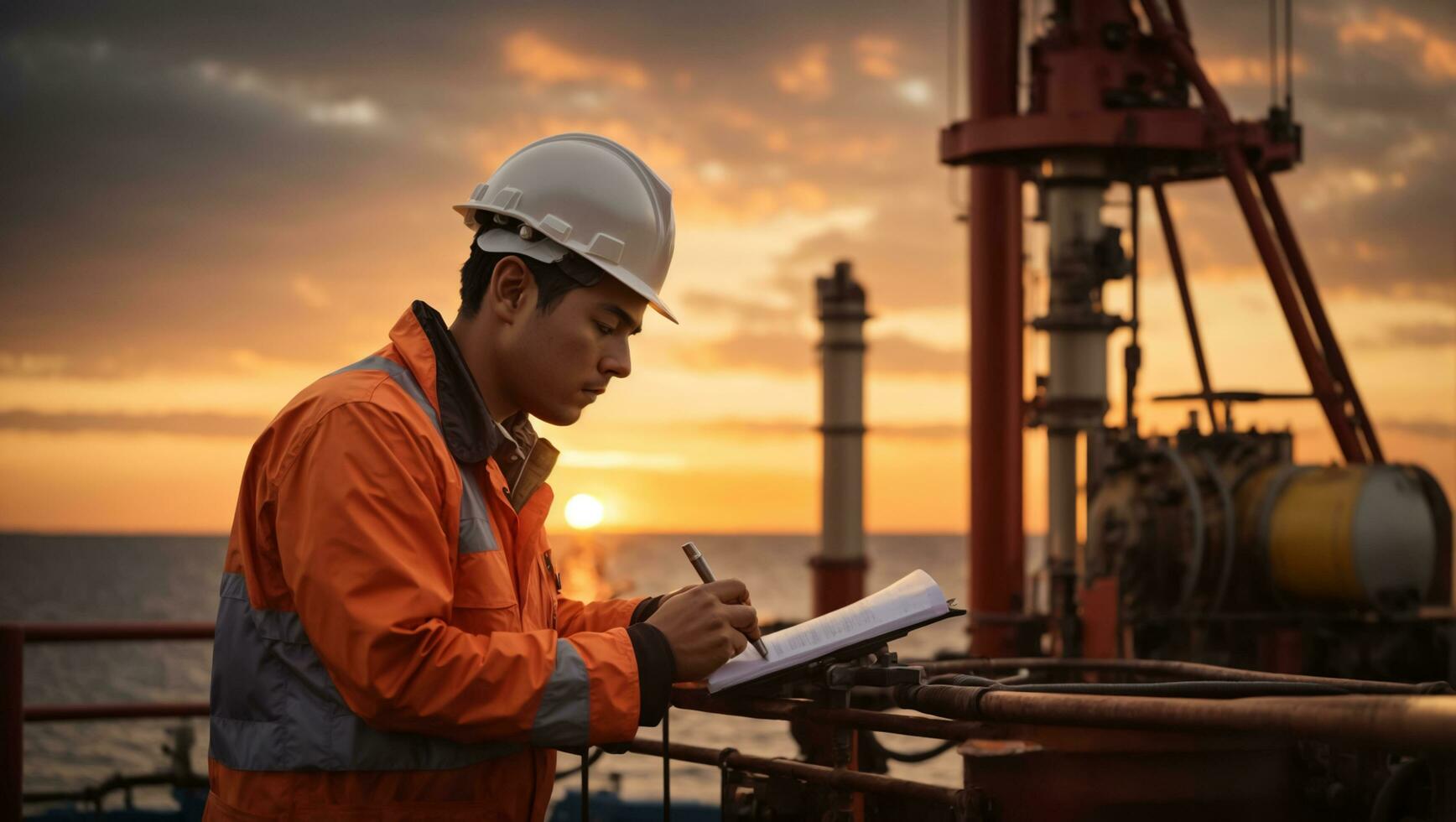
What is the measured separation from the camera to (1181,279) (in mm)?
15805

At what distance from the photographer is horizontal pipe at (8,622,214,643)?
6.00 metres

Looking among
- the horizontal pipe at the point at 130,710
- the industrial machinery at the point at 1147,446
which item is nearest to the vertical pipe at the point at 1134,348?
the industrial machinery at the point at 1147,446

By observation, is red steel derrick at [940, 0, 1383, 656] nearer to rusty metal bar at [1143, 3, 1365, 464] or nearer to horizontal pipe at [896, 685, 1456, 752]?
rusty metal bar at [1143, 3, 1365, 464]

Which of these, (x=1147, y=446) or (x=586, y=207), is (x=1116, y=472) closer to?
(x=1147, y=446)

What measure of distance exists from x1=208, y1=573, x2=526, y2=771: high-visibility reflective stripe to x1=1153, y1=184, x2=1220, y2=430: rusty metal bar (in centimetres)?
1360

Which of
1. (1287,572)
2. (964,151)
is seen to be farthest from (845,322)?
(1287,572)

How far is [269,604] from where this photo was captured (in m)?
2.63

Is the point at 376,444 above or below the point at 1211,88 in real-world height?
below

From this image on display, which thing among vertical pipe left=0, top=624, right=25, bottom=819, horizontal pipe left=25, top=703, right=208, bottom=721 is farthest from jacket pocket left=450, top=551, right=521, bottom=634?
horizontal pipe left=25, top=703, right=208, bottom=721

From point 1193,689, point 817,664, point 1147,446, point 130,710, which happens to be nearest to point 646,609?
point 817,664

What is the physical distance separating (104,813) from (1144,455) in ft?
28.1

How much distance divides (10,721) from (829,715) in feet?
11.9

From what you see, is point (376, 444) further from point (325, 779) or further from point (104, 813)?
point (104, 813)

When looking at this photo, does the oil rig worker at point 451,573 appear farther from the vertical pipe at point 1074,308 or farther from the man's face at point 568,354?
the vertical pipe at point 1074,308
